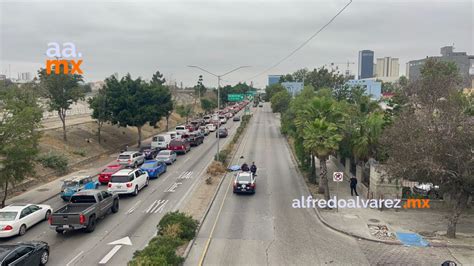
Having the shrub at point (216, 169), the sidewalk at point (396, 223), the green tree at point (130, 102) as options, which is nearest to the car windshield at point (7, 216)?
the sidewalk at point (396, 223)

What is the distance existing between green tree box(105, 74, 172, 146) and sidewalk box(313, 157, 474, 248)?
1131 inches

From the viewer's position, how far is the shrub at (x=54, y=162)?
105 ft

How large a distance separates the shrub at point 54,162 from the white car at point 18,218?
13221mm

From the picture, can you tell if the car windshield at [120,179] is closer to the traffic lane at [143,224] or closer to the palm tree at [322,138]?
the traffic lane at [143,224]

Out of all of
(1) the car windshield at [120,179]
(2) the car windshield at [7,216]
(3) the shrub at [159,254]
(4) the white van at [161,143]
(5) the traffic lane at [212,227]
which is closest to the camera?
(3) the shrub at [159,254]

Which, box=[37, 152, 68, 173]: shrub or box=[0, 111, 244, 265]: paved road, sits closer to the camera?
box=[0, 111, 244, 265]: paved road

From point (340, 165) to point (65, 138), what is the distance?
27560mm

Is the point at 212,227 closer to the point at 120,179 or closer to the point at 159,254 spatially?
the point at 159,254

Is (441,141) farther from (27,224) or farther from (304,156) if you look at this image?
(27,224)

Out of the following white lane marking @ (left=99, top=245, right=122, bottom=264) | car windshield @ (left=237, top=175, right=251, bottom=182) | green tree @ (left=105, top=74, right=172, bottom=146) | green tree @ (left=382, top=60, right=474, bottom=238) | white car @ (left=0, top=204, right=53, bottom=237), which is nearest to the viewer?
white lane marking @ (left=99, top=245, right=122, bottom=264)

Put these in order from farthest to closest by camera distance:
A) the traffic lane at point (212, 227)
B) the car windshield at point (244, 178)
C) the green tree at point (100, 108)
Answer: the green tree at point (100, 108)
the car windshield at point (244, 178)
the traffic lane at point (212, 227)

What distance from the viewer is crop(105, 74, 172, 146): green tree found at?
146ft

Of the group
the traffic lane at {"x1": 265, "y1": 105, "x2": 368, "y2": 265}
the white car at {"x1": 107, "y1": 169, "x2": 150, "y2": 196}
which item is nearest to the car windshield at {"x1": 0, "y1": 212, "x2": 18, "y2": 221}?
the white car at {"x1": 107, "y1": 169, "x2": 150, "y2": 196}

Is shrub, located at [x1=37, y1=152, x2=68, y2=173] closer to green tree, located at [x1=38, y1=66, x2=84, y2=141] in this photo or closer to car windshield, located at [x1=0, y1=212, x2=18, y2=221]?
green tree, located at [x1=38, y1=66, x2=84, y2=141]
